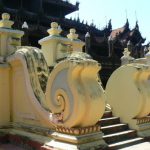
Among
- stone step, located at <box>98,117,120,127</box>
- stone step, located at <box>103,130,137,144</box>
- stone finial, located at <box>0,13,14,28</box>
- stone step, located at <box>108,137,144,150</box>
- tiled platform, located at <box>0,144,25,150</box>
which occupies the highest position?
stone finial, located at <box>0,13,14,28</box>

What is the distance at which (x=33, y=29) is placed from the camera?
23.9 metres

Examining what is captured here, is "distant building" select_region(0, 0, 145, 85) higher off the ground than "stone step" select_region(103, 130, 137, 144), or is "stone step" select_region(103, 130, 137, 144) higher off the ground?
"distant building" select_region(0, 0, 145, 85)

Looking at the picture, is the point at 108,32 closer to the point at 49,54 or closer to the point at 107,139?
the point at 49,54

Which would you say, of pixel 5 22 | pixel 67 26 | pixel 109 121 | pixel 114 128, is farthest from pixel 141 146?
pixel 67 26

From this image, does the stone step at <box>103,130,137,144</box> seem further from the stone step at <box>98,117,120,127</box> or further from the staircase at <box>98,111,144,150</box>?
the stone step at <box>98,117,120,127</box>

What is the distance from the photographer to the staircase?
209 inches

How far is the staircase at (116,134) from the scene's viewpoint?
5297mm

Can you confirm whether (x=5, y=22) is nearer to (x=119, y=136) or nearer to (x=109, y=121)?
(x=109, y=121)

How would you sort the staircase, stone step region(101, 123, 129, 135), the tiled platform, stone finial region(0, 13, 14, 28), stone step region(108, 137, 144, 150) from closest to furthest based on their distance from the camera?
1. stone step region(108, 137, 144, 150)
2. the staircase
3. stone step region(101, 123, 129, 135)
4. the tiled platform
5. stone finial region(0, 13, 14, 28)

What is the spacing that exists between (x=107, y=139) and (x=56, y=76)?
56.6 inches

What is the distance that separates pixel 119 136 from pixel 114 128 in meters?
0.30

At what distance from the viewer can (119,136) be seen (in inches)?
218

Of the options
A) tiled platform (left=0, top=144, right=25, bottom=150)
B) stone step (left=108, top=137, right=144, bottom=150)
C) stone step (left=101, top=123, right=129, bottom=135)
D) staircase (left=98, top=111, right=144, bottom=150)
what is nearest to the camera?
stone step (left=108, top=137, right=144, bottom=150)

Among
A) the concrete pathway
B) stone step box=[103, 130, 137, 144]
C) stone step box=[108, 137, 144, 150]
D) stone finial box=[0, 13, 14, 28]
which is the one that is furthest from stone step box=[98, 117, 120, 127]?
stone finial box=[0, 13, 14, 28]
